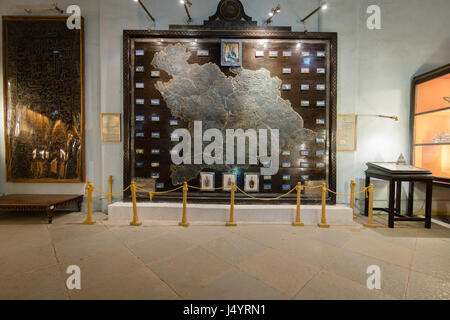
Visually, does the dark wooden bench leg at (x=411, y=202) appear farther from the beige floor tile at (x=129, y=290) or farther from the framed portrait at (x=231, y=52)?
the beige floor tile at (x=129, y=290)

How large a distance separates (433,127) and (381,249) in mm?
4159

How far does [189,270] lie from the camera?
2.65m

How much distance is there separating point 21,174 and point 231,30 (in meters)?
7.01

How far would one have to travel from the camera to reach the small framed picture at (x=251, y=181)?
16.6 ft

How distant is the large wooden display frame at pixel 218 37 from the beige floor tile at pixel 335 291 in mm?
2634

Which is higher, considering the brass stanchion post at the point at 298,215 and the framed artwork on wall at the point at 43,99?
the framed artwork on wall at the point at 43,99

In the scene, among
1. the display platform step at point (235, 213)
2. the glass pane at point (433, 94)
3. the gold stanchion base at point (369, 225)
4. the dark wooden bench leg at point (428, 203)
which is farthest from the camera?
the glass pane at point (433, 94)

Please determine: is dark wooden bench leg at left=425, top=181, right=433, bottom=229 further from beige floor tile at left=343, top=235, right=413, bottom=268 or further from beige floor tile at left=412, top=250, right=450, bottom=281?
beige floor tile at left=343, top=235, right=413, bottom=268

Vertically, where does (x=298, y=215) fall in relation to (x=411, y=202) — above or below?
below

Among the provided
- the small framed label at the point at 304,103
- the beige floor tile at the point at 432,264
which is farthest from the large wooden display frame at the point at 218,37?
the beige floor tile at the point at 432,264

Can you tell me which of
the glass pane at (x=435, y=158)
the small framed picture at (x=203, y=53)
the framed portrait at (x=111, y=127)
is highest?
the small framed picture at (x=203, y=53)

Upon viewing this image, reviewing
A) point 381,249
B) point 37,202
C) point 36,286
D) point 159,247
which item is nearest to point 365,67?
point 381,249

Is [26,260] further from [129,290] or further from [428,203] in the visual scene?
[428,203]

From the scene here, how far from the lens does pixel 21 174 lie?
17.5 feet
